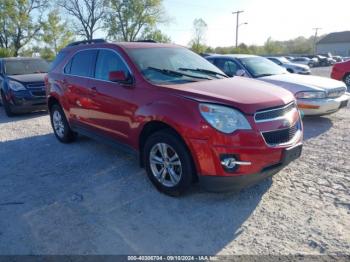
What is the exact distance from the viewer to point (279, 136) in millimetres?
3379

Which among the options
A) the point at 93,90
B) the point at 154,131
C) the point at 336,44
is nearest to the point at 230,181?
the point at 154,131

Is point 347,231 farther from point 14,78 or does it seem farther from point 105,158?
point 14,78

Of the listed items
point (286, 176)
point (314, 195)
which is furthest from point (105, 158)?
point (314, 195)

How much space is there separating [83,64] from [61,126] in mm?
1577

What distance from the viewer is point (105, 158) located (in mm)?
5102

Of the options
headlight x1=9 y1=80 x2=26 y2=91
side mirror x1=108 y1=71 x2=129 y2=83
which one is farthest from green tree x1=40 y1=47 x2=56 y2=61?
side mirror x1=108 y1=71 x2=129 y2=83

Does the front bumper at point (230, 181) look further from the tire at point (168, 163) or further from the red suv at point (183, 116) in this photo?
the tire at point (168, 163)

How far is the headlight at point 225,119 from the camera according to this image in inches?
124

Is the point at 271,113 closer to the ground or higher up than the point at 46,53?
closer to the ground

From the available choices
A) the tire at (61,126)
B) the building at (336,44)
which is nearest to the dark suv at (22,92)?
the tire at (61,126)

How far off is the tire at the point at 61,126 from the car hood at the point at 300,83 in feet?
14.6

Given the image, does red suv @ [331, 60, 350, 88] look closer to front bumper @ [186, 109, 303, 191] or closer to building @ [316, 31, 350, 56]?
front bumper @ [186, 109, 303, 191]

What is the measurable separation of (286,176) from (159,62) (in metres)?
2.34

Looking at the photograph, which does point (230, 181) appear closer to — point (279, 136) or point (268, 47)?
point (279, 136)
